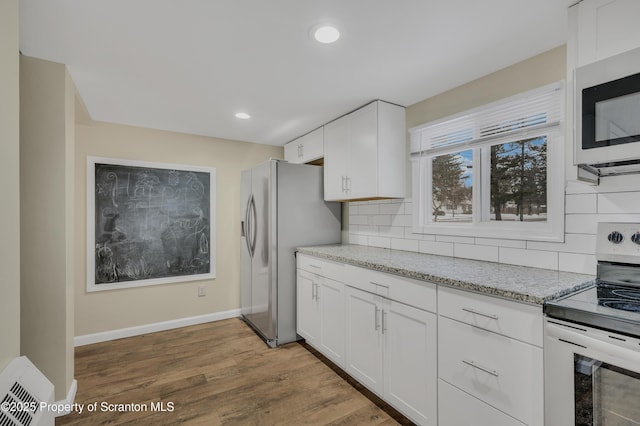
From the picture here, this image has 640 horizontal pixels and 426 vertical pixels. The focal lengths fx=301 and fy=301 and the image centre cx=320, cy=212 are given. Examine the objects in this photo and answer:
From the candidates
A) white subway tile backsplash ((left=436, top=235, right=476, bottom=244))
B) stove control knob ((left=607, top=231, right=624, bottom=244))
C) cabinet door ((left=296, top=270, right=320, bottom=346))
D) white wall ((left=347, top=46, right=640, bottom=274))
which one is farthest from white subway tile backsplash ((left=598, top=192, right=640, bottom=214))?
cabinet door ((left=296, top=270, right=320, bottom=346))

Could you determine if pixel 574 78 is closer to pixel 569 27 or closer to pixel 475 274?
pixel 569 27

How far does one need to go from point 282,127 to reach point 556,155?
2497 millimetres

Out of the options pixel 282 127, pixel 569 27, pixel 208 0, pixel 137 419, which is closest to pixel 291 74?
pixel 208 0

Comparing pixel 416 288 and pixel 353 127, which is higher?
pixel 353 127

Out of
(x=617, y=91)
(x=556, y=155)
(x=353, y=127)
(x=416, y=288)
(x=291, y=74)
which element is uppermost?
(x=291, y=74)

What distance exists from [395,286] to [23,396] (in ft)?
5.82

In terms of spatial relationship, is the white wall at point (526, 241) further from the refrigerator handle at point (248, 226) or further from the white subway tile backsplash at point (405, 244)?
the refrigerator handle at point (248, 226)

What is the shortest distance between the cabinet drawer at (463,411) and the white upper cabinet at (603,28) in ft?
5.47

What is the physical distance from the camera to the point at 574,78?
1317 millimetres

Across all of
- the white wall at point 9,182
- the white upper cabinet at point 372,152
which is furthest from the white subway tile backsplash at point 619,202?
the white wall at point 9,182

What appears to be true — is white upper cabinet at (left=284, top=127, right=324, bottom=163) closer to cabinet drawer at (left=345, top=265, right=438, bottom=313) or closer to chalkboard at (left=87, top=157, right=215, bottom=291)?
chalkboard at (left=87, top=157, right=215, bottom=291)

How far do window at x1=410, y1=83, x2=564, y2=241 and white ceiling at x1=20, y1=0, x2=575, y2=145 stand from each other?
0.31 meters

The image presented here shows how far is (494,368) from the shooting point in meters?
1.38

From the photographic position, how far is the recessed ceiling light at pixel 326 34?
1.60 meters
